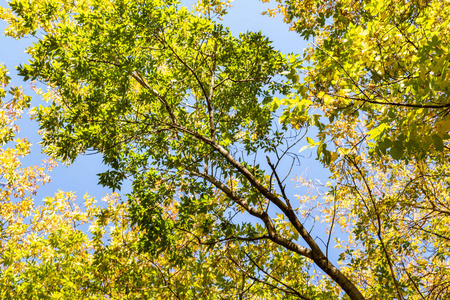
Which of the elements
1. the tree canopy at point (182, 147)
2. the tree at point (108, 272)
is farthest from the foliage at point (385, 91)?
the tree at point (108, 272)

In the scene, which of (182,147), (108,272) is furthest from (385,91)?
(108,272)

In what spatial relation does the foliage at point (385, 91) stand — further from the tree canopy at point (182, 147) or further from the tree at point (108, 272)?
the tree at point (108, 272)

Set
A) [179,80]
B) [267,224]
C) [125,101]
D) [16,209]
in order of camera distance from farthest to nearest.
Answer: [16,209] → [179,80] → [125,101] → [267,224]

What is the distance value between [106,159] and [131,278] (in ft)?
7.75

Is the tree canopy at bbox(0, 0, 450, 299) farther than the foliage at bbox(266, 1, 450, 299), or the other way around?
the tree canopy at bbox(0, 0, 450, 299)

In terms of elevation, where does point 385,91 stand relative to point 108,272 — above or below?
above

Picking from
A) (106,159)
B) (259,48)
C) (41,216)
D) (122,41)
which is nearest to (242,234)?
(106,159)

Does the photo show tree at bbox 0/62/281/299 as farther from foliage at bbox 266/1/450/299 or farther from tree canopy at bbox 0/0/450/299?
foliage at bbox 266/1/450/299

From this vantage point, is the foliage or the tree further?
the tree

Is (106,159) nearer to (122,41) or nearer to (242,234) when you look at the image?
(122,41)

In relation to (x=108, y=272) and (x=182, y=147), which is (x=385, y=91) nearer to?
(x=182, y=147)

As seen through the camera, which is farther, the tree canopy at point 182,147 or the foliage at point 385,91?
the tree canopy at point 182,147

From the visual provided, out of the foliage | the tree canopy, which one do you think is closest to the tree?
the tree canopy

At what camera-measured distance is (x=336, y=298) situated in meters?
5.60
